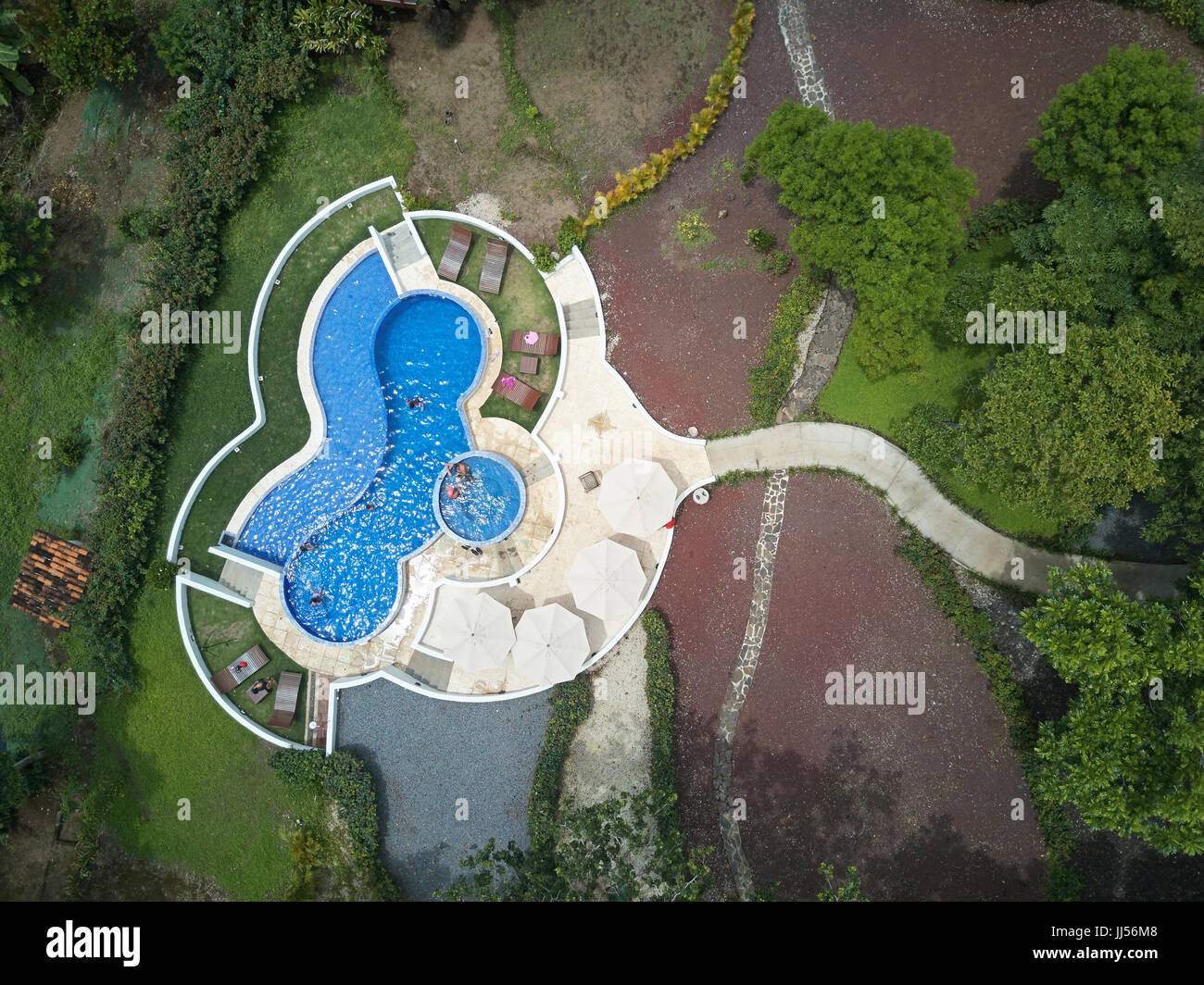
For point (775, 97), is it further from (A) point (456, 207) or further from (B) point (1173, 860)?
(B) point (1173, 860)

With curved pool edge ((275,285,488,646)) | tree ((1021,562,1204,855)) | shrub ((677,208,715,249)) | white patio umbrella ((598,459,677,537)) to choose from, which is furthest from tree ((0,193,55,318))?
tree ((1021,562,1204,855))

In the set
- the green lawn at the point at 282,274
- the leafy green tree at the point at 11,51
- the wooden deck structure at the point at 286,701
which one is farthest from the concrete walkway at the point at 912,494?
the leafy green tree at the point at 11,51

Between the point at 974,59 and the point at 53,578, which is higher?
the point at 974,59

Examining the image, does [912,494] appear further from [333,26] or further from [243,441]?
[333,26]

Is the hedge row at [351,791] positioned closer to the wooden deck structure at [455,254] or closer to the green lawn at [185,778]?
the green lawn at [185,778]

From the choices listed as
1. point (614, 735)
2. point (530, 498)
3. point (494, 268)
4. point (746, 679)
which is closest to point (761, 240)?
point (494, 268)

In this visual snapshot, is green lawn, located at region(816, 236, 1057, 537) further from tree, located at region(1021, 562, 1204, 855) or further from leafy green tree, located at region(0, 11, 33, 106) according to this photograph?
leafy green tree, located at region(0, 11, 33, 106)
